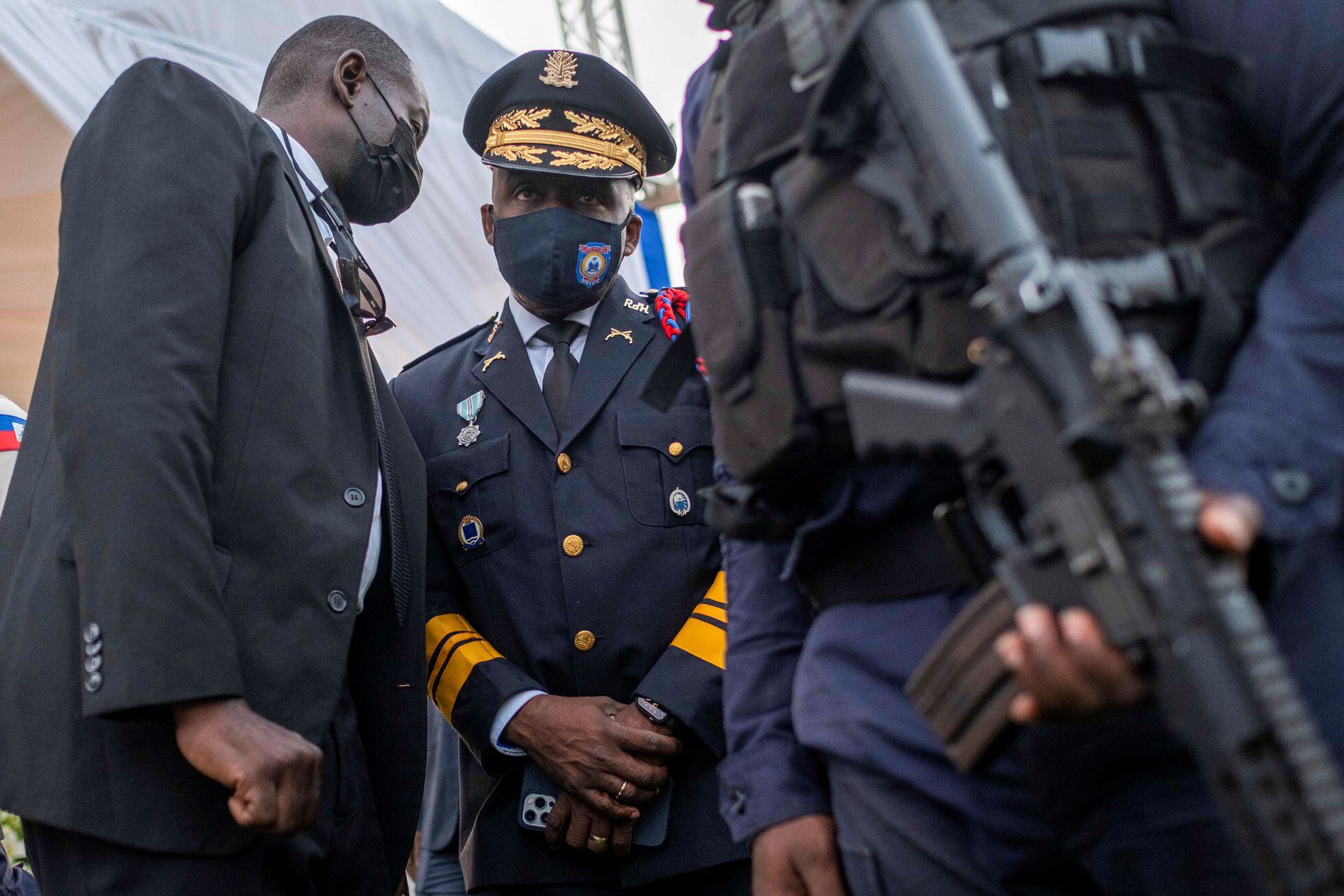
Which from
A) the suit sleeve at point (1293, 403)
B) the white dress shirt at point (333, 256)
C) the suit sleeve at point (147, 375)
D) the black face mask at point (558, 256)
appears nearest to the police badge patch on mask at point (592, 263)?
the black face mask at point (558, 256)

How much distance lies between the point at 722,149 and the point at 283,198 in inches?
34.2

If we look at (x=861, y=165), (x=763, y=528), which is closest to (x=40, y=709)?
(x=763, y=528)

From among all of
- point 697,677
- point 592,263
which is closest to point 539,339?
point 592,263

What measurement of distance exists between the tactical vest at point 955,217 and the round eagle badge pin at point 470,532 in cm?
117

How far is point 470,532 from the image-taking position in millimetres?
2352

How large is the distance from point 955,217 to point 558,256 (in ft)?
5.08

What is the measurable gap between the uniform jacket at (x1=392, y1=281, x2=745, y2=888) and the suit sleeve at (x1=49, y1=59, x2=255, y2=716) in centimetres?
78

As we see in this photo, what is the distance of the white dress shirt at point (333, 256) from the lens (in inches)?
74.4

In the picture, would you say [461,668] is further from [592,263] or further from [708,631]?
[592,263]

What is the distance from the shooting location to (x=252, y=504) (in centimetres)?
165

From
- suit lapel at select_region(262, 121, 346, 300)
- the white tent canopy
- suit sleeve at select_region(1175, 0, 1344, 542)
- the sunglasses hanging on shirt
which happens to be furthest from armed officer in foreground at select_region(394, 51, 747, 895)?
the white tent canopy

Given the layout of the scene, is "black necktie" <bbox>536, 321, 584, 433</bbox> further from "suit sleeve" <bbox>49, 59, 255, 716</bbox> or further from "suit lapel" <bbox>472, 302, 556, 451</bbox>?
"suit sleeve" <bbox>49, 59, 255, 716</bbox>

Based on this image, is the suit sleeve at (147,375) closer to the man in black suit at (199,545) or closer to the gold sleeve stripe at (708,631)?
the man in black suit at (199,545)

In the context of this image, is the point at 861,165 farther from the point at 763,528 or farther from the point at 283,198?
the point at 283,198
